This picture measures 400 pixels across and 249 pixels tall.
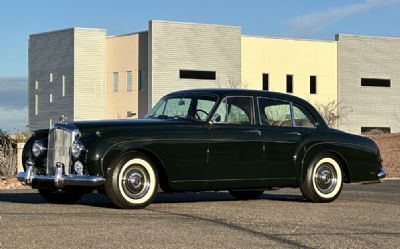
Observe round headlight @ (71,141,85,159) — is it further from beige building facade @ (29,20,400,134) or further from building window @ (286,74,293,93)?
building window @ (286,74,293,93)

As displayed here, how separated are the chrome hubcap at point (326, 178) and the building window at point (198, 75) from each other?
42.8 metres

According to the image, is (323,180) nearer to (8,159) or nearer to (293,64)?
(8,159)

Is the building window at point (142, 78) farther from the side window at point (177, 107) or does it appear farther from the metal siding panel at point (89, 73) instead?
the side window at point (177, 107)

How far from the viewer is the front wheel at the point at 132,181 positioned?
33.2 feet

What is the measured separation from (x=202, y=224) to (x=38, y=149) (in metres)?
3.26

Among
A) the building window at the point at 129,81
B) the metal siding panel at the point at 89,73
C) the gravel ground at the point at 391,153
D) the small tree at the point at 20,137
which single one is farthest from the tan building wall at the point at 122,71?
the small tree at the point at 20,137

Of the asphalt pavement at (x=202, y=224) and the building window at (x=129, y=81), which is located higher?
the building window at (x=129, y=81)

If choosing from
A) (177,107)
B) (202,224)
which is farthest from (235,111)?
(202,224)

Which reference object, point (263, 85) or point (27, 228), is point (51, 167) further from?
point (263, 85)

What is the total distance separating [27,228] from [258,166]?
4.18 meters

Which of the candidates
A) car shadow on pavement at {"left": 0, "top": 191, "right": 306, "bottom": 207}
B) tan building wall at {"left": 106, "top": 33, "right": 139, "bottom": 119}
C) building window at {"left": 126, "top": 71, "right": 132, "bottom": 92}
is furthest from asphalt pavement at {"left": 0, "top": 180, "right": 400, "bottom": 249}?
building window at {"left": 126, "top": 71, "right": 132, "bottom": 92}

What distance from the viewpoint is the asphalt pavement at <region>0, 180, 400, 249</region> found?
746cm

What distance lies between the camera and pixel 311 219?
9539 mm

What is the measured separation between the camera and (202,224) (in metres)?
8.77
